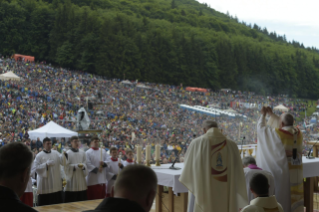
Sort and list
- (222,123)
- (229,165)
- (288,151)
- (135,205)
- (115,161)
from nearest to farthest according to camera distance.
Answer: (135,205), (229,165), (288,151), (115,161), (222,123)

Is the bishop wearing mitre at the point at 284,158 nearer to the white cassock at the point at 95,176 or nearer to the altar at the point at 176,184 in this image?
the altar at the point at 176,184

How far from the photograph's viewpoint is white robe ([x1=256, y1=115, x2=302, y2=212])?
3826 millimetres

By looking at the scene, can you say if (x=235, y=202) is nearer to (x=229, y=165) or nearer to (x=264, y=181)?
(x=229, y=165)

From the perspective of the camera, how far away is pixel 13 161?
4.09 feet

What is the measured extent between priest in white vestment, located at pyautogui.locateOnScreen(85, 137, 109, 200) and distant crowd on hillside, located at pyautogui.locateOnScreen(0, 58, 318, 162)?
9273 mm

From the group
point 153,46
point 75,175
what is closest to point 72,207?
point 75,175

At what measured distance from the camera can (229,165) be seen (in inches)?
129

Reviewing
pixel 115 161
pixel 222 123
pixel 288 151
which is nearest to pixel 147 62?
pixel 222 123

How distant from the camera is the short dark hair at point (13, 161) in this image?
4.07 feet

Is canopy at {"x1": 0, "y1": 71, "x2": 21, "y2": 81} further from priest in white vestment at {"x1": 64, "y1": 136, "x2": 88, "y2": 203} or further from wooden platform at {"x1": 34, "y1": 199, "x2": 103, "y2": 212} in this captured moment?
wooden platform at {"x1": 34, "y1": 199, "x2": 103, "y2": 212}

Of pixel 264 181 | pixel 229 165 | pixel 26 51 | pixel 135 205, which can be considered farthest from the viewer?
pixel 26 51

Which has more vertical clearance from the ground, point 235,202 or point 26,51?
point 26,51

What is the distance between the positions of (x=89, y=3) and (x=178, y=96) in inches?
690

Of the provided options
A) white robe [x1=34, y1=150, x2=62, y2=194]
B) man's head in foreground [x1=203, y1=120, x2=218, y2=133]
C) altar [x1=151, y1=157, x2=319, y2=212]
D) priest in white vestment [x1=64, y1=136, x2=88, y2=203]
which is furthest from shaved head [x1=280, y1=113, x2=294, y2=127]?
white robe [x1=34, y1=150, x2=62, y2=194]
